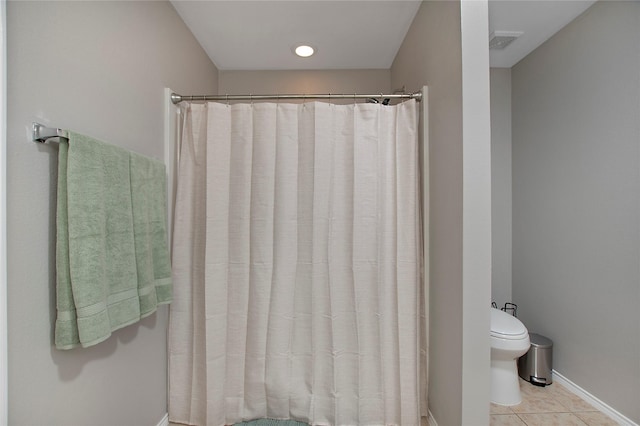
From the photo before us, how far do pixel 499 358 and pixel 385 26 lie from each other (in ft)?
7.57

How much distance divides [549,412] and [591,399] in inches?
12.3

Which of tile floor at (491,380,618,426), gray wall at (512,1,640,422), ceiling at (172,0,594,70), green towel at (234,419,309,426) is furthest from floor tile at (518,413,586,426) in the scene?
ceiling at (172,0,594,70)

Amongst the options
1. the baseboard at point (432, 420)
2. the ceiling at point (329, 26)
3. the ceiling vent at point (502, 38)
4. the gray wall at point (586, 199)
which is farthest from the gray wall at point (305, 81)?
the baseboard at point (432, 420)

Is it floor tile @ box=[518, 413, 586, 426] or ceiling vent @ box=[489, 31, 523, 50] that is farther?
ceiling vent @ box=[489, 31, 523, 50]

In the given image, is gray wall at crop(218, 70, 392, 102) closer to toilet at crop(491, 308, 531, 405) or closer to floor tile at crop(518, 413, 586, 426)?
toilet at crop(491, 308, 531, 405)

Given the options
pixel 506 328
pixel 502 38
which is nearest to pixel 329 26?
pixel 502 38

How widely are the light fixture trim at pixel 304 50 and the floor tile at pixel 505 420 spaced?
9.10 feet

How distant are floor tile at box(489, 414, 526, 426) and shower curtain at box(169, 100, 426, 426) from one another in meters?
0.49

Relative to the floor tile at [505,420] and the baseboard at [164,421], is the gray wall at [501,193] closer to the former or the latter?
the floor tile at [505,420]

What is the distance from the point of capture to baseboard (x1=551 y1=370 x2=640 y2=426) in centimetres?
177

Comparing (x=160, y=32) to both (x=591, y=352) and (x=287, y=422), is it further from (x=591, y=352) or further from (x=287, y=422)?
(x=591, y=352)

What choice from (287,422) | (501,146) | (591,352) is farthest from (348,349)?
(501,146)

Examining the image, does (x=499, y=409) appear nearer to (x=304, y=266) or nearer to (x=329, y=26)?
(x=304, y=266)

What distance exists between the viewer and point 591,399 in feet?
6.49
